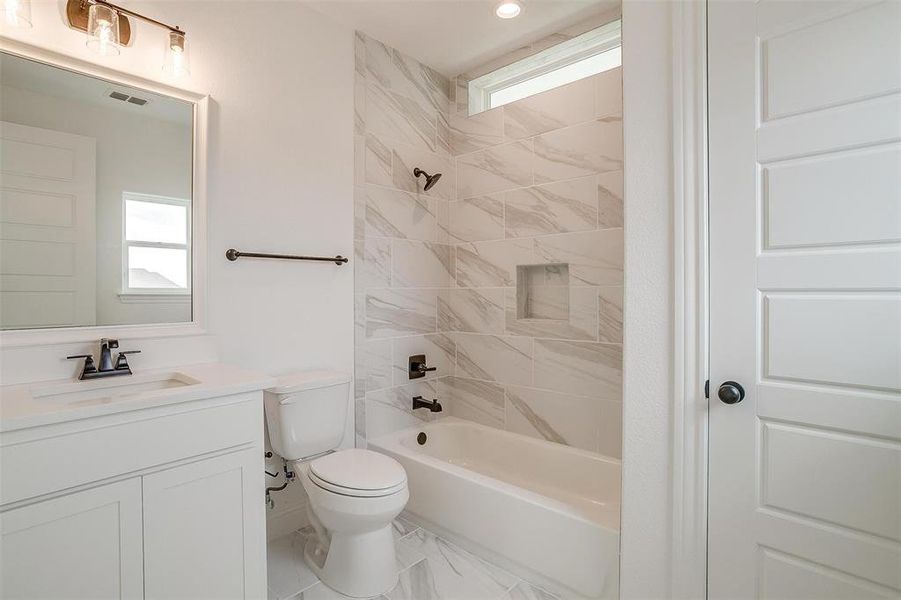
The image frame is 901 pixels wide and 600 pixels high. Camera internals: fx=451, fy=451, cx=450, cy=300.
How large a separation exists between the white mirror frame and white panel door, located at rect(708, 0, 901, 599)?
1.94 metres

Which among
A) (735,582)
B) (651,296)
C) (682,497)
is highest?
(651,296)

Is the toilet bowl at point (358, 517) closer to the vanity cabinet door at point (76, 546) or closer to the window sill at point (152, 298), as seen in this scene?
the vanity cabinet door at point (76, 546)

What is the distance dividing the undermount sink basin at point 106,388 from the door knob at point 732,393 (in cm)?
171

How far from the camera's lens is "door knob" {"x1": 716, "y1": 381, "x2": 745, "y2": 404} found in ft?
4.39

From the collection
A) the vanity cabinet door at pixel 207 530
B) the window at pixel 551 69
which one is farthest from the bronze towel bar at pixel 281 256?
the window at pixel 551 69

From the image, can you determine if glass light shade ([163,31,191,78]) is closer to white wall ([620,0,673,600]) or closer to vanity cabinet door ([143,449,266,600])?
vanity cabinet door ([143,449,266,600])

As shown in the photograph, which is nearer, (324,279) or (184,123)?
(184,123)

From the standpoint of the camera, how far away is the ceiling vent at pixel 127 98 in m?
1.73

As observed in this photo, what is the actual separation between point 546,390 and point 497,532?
85 cm

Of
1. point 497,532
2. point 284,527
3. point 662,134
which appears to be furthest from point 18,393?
point 662,134

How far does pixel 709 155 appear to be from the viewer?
140cm

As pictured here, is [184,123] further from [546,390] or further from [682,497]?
[682,497]

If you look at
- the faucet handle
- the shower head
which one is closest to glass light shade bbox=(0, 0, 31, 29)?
the faucet handle

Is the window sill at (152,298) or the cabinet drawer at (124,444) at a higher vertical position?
the window sill at (152,298)
